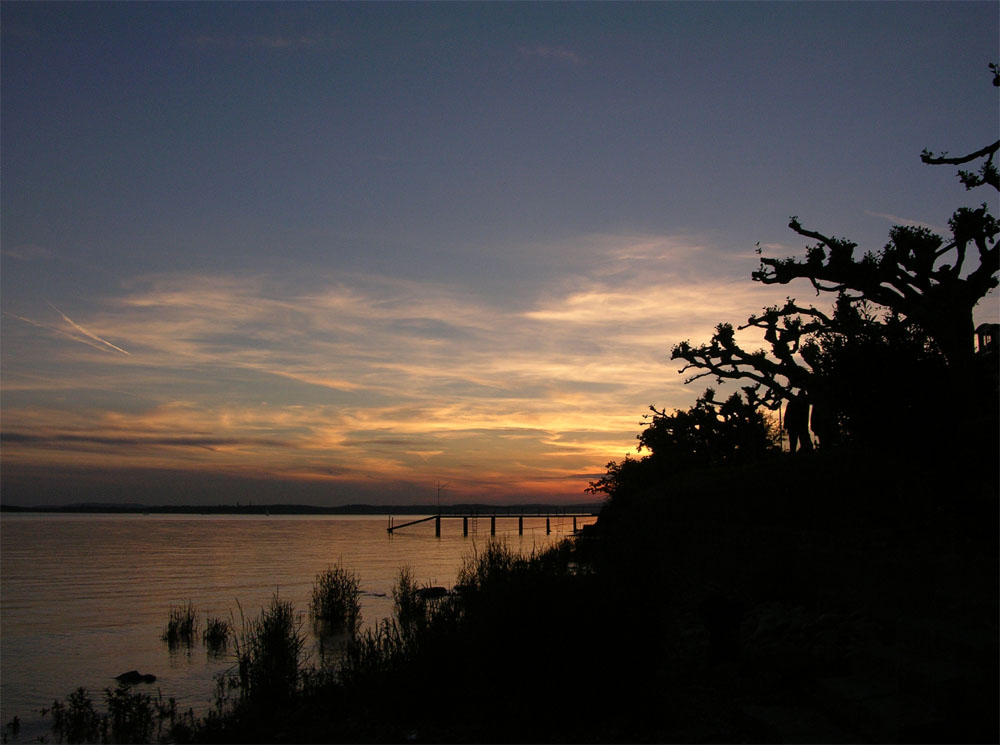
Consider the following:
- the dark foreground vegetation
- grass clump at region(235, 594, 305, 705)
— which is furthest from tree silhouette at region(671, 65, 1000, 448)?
grass clump at region(235, 594, 305, 705)

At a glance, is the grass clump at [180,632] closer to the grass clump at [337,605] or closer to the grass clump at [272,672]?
the grass clump at [337,605]

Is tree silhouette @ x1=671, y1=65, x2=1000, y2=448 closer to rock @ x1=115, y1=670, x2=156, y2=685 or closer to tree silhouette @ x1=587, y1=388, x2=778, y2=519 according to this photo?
tree silhouette @ x1=587, y1=388, x2=778, y2=519

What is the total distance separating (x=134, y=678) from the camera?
1661 cm

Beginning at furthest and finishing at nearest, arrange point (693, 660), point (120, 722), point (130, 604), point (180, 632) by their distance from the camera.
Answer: point (130, 604) → point (180, 632) → point (120, 722) → point (693, 660)

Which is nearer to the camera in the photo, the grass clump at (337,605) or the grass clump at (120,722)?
the grass clump at (120,722)

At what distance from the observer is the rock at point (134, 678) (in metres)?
16.5

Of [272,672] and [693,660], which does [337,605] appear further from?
[693,660]

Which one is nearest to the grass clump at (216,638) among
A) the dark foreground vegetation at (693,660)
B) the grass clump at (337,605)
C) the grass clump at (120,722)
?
the grass clump at (337,605)

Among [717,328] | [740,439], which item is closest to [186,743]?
[717,328]

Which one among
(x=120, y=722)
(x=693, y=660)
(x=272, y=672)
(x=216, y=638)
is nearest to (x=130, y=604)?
(x=216, y=638)

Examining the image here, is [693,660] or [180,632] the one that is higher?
[693,660]

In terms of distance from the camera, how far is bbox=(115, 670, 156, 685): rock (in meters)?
16.5

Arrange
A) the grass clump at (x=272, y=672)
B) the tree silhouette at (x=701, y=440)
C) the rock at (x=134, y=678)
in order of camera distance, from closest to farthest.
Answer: the grass clump at (x=272, y=672) < the rock at (x=134, y=678) < the tree silhouette at (x=701, y=440)

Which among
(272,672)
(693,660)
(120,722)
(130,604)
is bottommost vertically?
(130,604)
